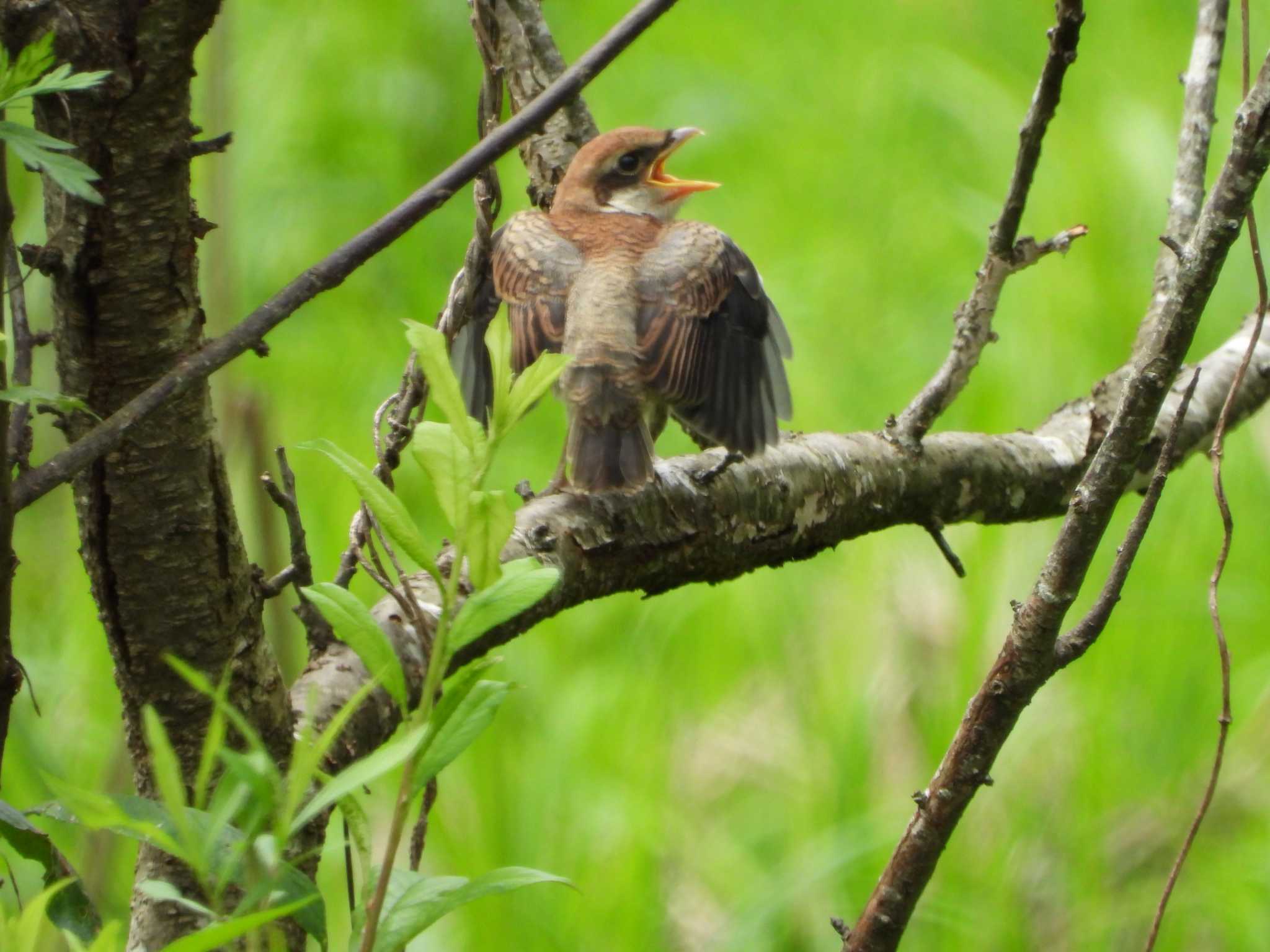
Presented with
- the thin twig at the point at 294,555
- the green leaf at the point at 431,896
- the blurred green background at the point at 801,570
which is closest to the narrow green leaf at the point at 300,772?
the green leaf at the point at 431,896

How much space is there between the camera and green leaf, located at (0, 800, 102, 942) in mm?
1167

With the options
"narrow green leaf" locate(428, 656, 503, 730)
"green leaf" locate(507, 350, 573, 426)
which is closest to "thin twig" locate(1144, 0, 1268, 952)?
"green leaf" locate(507, 350, 573, 426)

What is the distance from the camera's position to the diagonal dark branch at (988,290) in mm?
2645

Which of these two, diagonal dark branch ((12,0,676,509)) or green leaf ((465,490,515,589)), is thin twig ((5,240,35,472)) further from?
green leaf ((465,490,515,589))

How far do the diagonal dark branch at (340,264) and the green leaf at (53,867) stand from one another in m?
0.27

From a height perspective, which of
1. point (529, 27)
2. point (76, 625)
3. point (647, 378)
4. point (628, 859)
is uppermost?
point (529, 27)

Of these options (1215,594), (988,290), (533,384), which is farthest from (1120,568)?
(988,290)

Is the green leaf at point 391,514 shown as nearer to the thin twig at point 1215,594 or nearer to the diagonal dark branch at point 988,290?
the thin twig at point 1215,594

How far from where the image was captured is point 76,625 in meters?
4.92

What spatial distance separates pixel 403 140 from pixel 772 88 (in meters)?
2.34

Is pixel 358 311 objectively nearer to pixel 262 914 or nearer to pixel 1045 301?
pixel 1045 301

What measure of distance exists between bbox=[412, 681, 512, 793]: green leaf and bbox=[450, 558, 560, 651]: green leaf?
39 mm

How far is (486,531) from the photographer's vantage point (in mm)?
1079

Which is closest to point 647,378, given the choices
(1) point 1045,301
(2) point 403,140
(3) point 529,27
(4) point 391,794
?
(3) point 529,27
